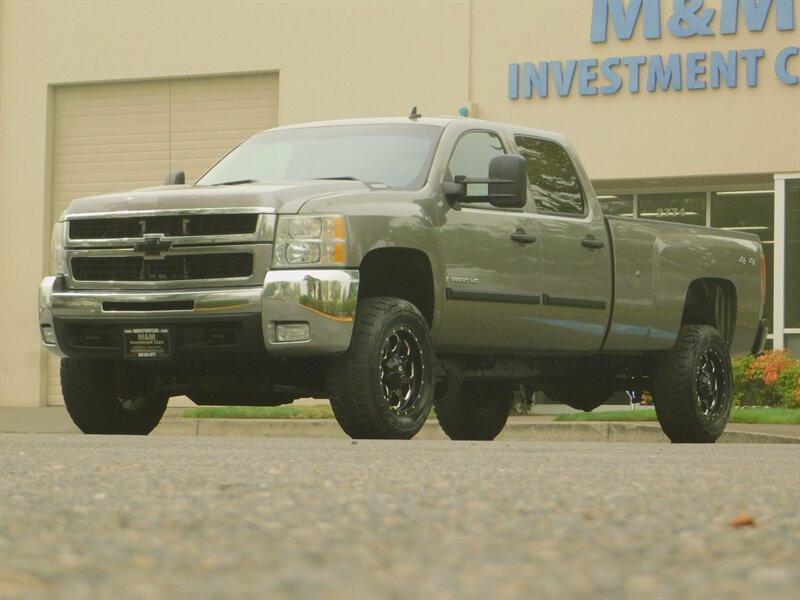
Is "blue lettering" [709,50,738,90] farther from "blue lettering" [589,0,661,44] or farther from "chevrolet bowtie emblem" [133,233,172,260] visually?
"chevrolet bowtie emblem" [133,233,172,260]

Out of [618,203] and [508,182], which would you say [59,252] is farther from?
[618,203]

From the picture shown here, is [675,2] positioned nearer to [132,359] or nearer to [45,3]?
[45,3]

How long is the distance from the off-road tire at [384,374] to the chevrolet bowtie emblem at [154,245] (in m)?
1.14

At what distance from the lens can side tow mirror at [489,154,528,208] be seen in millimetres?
9453

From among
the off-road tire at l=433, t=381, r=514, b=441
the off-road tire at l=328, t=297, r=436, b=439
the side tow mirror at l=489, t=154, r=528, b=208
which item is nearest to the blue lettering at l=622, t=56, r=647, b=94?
the off-road tire at l=433, t=381, r=514, b=441

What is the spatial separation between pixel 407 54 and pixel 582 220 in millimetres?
13702

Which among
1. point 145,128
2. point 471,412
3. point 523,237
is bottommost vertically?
point 471,412

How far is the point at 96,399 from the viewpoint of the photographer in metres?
9.72

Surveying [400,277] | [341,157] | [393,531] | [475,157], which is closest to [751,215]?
[475,157]

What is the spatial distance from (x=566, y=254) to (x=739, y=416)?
6448 mm

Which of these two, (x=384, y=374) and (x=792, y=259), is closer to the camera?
(x=384, y=374)

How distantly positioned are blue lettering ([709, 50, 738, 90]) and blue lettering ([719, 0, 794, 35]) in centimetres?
31

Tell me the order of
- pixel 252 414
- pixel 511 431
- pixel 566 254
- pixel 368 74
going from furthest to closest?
pixel 368 74
pixel 252 414
pixel 511 431
pixel 566 254

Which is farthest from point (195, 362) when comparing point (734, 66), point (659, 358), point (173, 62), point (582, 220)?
point (173, 62)
